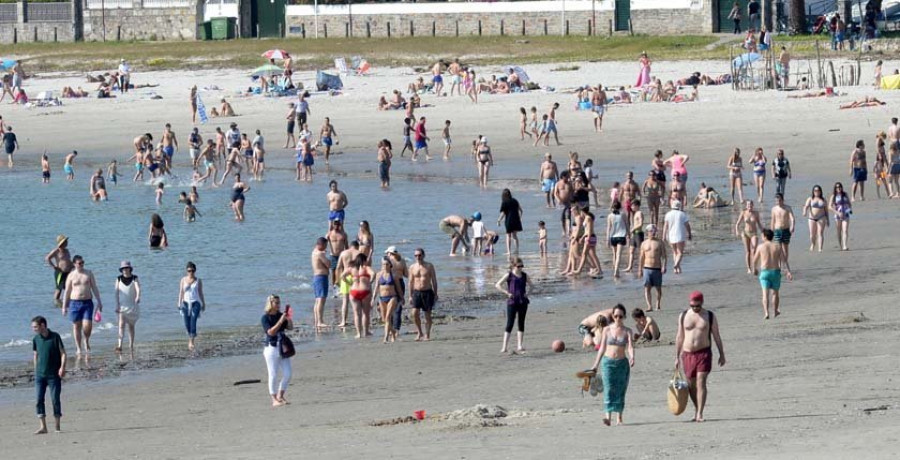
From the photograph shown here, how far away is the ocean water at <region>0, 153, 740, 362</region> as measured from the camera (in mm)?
22141

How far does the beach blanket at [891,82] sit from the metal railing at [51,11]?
40621 millimetres

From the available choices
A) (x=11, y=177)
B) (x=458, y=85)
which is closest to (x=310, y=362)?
(x=11, y=177)

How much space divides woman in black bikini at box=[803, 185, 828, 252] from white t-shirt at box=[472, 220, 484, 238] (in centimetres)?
523

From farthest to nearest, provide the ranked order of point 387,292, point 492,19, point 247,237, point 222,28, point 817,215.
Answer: point 222,28 < point 492,19 < point 247,237 < point 817,215 < point 387,292

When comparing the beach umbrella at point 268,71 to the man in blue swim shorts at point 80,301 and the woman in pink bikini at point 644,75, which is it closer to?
the woman in pink bikini at point 644,75

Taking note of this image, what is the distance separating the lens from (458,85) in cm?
4731

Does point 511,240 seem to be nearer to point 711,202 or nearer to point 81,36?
point 711,202

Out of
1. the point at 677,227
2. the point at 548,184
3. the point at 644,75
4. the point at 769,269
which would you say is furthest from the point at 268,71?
the point at 769,269

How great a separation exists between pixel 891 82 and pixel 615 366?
29.3 metres

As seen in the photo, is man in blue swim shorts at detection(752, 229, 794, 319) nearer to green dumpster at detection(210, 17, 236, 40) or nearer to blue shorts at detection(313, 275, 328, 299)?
blue shorts at detection(313, 275, 328, 299)

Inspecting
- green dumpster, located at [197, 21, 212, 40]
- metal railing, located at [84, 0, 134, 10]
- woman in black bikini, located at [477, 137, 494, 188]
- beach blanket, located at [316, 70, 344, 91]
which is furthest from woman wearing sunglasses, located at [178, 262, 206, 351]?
metal railing, located at [84, 0, 134, 10]

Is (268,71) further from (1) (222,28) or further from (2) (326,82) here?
(1) (222,28)

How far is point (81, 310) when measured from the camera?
18859mm

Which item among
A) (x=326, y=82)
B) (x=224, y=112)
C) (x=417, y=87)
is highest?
(x=326, y=82)
